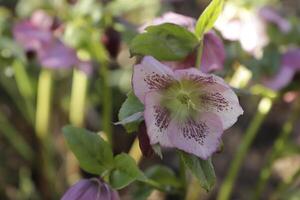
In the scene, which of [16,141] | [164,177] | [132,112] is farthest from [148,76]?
[16,141]

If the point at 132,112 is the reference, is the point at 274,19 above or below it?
below

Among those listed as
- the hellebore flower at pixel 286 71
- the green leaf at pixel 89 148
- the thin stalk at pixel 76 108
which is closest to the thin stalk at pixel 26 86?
the thin stalk at pixel 76 108

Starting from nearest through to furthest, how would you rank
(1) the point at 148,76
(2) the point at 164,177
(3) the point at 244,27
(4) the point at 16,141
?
(1) the point at 148,76 < (2) the point at 164,177 < (3) the point at 244,27 < (4) the point at 16,141

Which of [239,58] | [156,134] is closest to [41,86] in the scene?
[239,58]

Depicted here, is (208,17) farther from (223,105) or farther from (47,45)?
(47,45)

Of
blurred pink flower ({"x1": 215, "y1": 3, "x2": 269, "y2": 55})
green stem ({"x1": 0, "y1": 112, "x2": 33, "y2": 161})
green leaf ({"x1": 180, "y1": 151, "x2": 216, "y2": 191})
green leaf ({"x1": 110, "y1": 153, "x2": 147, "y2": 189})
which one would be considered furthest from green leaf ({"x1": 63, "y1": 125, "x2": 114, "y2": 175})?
green stem ({"x1": 0, "y1": 112, "x2": 33, "y2": 161})

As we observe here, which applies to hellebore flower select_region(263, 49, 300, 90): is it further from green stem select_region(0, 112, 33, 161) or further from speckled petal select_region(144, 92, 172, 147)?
green stem select_region(0, 112, 33, 161)

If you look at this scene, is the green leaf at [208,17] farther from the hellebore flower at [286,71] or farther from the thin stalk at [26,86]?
the thin stalk at [26,86]
